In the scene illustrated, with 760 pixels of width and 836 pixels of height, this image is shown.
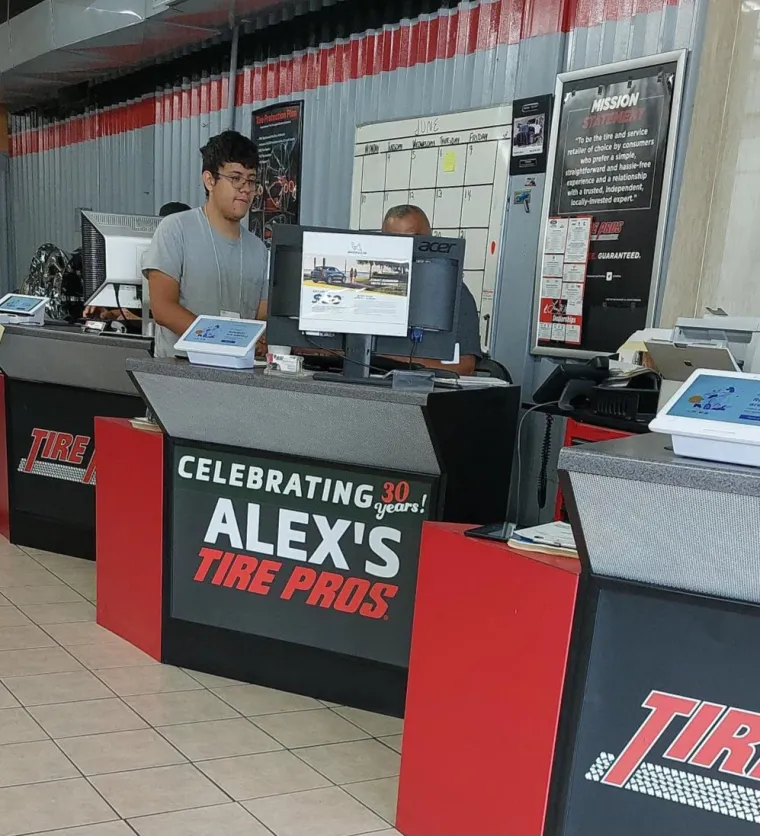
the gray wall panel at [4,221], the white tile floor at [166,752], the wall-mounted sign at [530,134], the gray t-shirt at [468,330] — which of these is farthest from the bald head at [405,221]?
the gray wall panel at [4,221]

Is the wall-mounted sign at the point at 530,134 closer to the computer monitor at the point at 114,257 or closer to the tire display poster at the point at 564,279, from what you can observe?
the tire display poster at the point at 564,279

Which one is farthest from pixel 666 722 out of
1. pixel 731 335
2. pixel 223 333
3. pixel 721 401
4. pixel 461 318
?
pixel 461 318

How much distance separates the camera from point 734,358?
8.05ft

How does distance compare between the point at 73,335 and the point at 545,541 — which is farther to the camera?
the point at 73,335

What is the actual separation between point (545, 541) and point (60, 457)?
2.80 m

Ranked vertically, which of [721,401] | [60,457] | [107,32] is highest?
[107,32]

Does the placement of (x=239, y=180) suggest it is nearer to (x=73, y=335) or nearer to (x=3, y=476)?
(x=73, y=335)

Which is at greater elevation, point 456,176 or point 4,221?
point 456,176

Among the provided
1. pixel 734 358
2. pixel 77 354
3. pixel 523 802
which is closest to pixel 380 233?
pixel 734 358

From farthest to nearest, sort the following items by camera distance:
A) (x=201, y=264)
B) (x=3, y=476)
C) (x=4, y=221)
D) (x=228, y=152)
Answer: (x=4, y=221), (x=3, y=476), (x=201, y=264), (x=228, y=152)

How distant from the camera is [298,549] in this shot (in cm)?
265

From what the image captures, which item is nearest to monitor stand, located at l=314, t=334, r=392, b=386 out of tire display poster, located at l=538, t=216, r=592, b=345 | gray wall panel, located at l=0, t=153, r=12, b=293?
tire display poster, located at l=538, t=216, r=592, b=345

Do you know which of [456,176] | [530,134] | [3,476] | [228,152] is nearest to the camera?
[228,152]

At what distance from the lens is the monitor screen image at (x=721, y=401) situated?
1.49 metres
